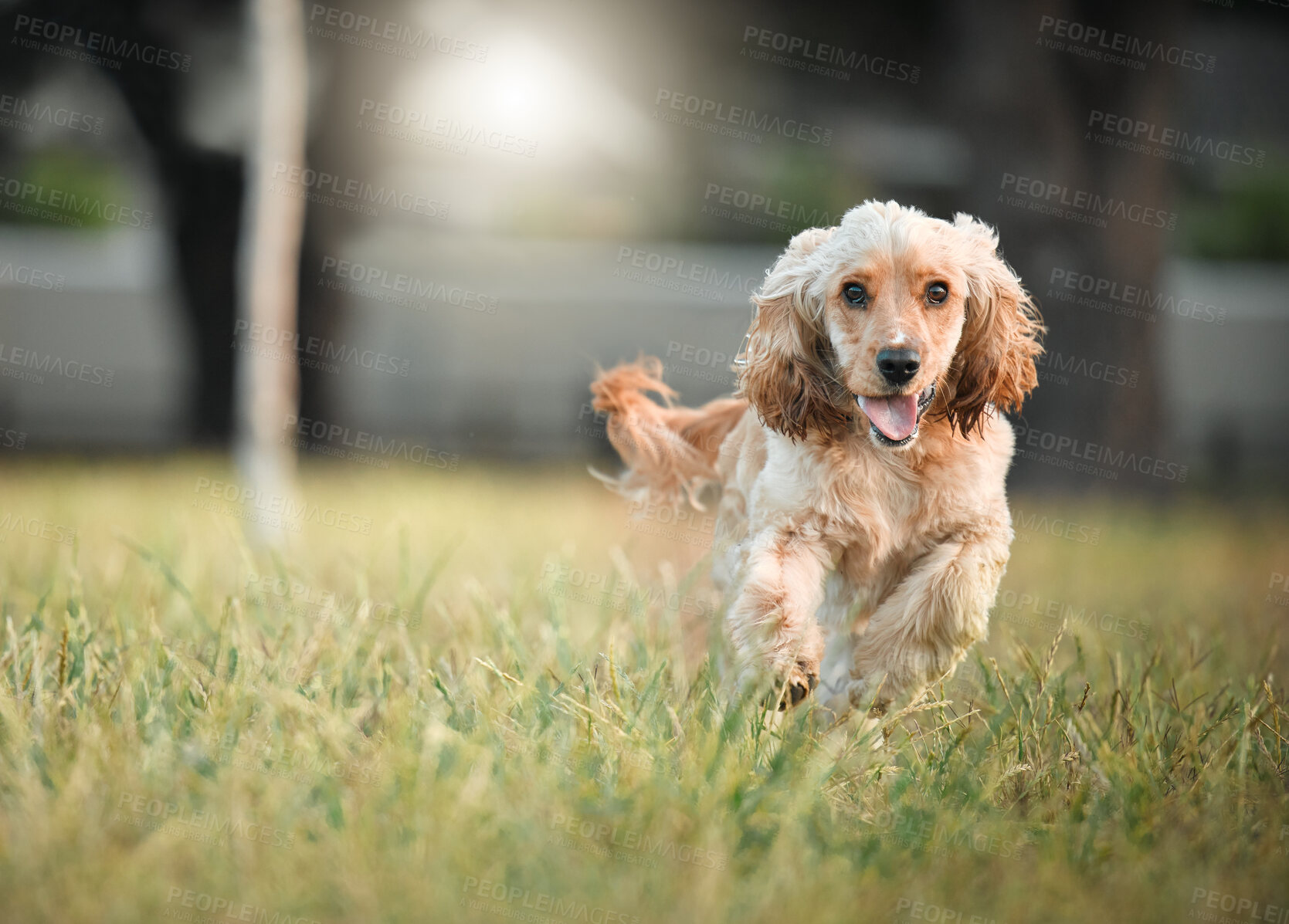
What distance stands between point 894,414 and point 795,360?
388 mm

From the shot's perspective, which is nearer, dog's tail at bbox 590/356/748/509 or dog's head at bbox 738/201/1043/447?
dog's head at bbox 738/201/1043/447

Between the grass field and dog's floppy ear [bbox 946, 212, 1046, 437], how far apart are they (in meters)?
0.68

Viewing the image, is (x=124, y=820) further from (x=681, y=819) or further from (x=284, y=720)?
(x=681, y=819)

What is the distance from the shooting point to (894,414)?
283 centimetres

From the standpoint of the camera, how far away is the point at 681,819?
212 centimetres

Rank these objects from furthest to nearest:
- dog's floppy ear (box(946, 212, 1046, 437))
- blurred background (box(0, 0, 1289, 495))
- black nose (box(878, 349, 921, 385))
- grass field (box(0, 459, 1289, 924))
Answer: blurred background (box(0, 0, 1289, 495)) < dog's floppy ear (box(946, 212, 1046, 437)) < black nose (box(878, 349, 921, 385)) < grass field (box(0, 459, 1289, 924))

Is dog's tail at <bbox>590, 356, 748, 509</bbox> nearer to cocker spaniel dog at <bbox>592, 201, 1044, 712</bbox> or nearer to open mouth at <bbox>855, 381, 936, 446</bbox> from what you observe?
cocker spaniel dog at <bbox>592, 201, 1044, 712</bbox>

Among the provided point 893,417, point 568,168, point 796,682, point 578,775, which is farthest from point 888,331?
point 568,168

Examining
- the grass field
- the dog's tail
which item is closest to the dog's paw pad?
the grass field

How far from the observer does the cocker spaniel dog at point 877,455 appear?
2895mm

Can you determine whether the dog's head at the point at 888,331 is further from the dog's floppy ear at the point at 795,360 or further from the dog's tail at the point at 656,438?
the dog's tail at the point at 656,438

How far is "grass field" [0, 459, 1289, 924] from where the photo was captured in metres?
1.94

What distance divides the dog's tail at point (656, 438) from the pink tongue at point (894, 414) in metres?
1.10

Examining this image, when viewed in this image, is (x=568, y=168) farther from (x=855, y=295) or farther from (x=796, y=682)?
(x=796, y=682)
